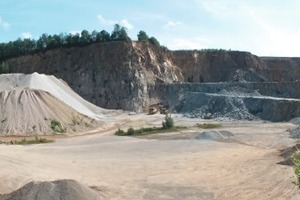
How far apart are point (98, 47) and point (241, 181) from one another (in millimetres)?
64293

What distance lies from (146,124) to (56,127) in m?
11.3

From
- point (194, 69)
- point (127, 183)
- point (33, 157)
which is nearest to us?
point (127, 183)

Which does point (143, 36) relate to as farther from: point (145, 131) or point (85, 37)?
point (145, 131)

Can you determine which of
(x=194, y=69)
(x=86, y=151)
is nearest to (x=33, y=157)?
(x=86, y=151)

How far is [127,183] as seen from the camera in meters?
20.4

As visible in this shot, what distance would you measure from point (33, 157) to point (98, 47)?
5801 cm

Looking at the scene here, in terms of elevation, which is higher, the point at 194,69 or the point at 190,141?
the point at 194,69

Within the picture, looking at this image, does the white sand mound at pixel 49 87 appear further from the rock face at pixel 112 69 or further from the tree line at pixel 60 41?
the tree line at pixel 60 41

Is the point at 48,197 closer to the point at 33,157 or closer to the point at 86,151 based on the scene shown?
the point at 33,157

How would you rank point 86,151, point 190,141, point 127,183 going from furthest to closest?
point 190,141 → point 86,151 → point 127,183

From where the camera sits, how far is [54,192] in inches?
585

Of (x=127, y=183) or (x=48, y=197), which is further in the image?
(x=127, y=183)

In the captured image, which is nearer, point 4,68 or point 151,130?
point 151,130

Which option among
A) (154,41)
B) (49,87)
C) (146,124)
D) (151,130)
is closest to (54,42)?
(154,41)
